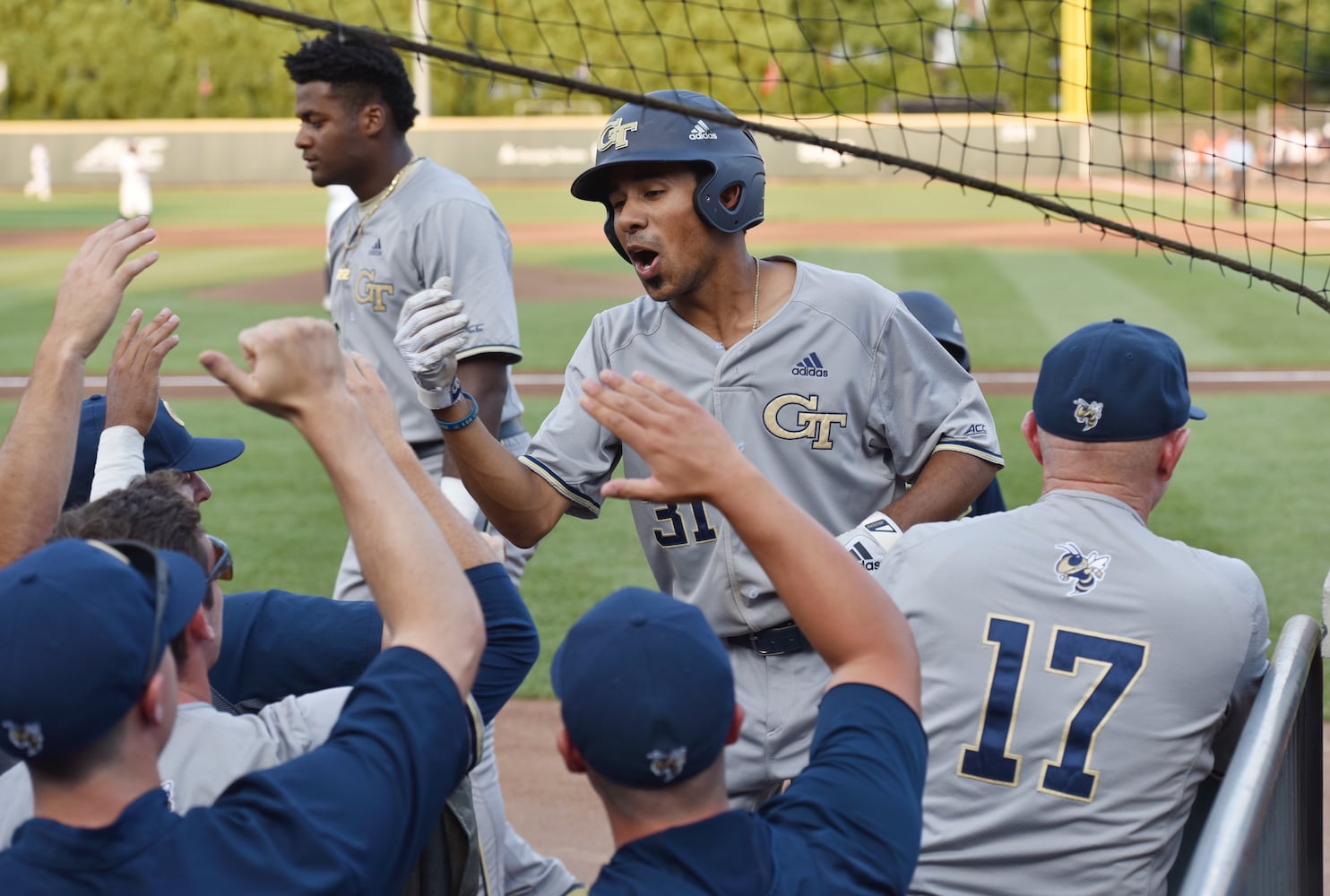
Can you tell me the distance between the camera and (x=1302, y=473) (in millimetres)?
8430

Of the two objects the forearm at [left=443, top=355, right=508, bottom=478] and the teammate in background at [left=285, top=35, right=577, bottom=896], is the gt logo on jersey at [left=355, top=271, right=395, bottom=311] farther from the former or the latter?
the forearm at [left=443, top=355, right=508, bottom=478]

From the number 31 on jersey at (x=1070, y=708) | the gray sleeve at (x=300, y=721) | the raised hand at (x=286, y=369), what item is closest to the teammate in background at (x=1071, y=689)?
the number 31 on jersey at (x=1070, y=708)

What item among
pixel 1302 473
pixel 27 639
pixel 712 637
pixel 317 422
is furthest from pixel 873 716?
pixel 1302 473

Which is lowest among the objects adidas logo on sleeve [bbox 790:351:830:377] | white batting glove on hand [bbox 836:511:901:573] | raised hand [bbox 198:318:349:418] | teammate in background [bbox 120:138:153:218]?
teammate in background [bbox 120:138:153:218]

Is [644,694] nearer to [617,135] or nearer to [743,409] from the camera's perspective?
[743,409]

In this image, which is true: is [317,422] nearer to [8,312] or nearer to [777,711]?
[777,711]

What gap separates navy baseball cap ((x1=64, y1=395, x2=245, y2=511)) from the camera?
3158 mm

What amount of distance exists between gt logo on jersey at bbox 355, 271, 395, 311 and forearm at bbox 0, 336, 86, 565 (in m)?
1.66

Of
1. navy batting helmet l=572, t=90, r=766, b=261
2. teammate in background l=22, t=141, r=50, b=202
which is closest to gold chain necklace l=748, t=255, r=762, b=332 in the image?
navy batting helmet l=572, t=90, r=766, b=261

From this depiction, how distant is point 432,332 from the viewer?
8.89 ft

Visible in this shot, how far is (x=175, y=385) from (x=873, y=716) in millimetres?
10407

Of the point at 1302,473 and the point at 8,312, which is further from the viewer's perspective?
the point at 8,312

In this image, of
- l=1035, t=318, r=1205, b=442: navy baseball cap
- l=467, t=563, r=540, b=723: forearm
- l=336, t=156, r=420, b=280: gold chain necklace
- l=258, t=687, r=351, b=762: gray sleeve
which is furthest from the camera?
l=336, t=156, r=420, b=280: gold chain necklace

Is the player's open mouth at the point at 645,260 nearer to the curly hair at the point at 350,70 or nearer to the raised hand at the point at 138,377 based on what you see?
the raised hand at the point at 138,377
